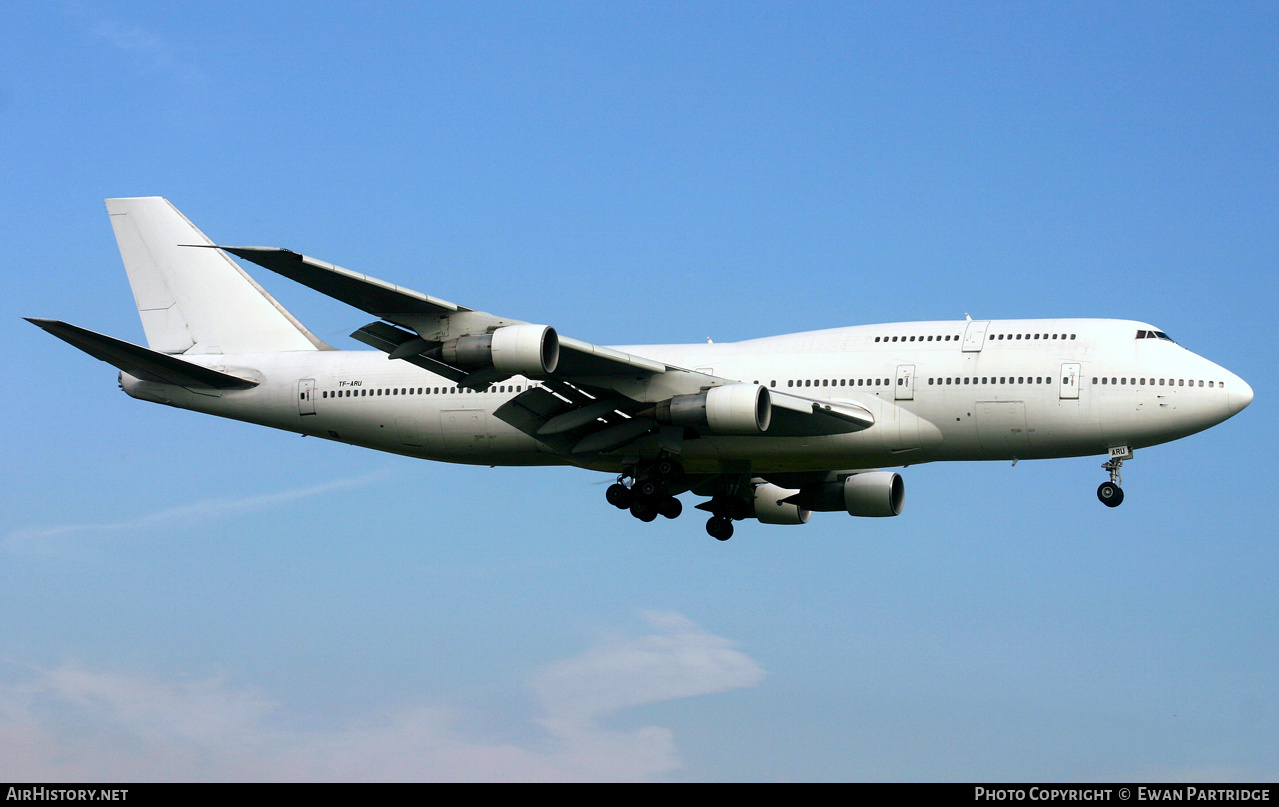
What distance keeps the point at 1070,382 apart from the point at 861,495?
8702mm

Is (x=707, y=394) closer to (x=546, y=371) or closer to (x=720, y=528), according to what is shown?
(x=546, y=371)

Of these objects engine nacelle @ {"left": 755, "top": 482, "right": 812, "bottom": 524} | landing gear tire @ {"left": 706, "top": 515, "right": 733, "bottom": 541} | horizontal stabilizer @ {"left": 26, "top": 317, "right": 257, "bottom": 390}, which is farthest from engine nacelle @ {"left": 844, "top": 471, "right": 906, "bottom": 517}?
horizontal stabilizer @ {"left": 26, "top": 317, "right": 257, "bottom": 390}

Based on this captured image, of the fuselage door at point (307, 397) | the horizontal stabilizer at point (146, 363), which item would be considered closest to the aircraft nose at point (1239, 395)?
the fuselage door at point (307, 397)

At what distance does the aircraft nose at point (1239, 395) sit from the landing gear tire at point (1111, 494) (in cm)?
326

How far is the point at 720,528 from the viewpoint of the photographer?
41.2m

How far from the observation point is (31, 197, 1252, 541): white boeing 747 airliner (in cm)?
3247

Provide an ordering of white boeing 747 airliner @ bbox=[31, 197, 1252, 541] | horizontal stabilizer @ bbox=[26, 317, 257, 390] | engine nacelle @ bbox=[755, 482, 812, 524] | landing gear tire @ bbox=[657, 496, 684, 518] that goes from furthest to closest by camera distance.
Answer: engine nacelle @ bbox=[755, 482, 812, 524], landing gear tire @ bbox=[657, 496, 684, 518], horizontal stabilizer @ bbox=[26, 317, 257, 390], white boeing 747 airliner @ bbox=[31, 197, 1252, 541]

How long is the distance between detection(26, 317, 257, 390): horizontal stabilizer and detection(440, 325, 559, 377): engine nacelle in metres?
10.1

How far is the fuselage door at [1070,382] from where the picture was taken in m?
33.3

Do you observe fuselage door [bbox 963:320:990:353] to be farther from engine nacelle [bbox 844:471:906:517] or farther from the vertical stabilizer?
the vertical stabilizer

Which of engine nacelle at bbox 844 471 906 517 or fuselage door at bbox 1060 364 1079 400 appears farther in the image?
engine nacelle at bbox 844 471 906 517
